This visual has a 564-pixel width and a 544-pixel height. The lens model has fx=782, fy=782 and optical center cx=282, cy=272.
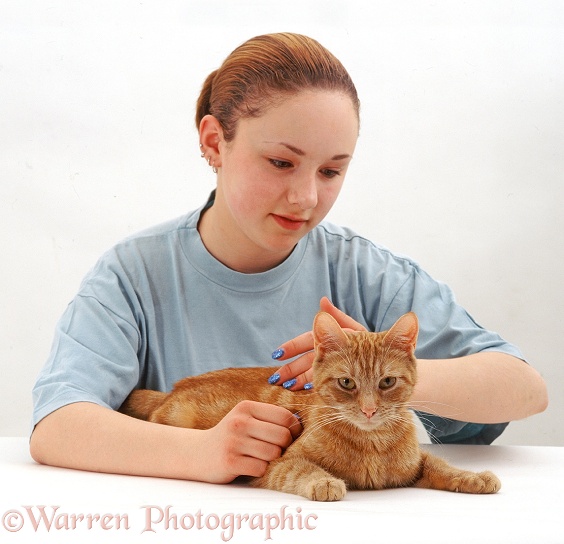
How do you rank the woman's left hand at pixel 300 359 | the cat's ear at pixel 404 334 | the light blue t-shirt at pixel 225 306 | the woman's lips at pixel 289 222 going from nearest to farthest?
the cat's ear at pixel 404 334 → the woman's left hand at pixel 300 359 → the woman's lips at pixel 289 222 → the light blue t-shirt at pixel 225 306

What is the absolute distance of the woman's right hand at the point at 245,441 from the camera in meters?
1.06

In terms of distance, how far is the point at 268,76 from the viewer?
4.24ft

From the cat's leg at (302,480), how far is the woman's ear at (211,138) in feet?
1.90

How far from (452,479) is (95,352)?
2.08 ft

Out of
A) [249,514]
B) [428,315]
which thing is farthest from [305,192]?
[249,514]

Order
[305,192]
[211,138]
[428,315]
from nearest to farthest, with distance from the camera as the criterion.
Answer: [305,192]
[211,138]
[428,315]

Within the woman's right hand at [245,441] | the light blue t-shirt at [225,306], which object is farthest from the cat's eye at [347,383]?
the light blue t-shirt at [225,306]

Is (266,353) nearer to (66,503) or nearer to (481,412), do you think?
(481,412)

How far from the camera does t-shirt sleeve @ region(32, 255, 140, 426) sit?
1.26 m

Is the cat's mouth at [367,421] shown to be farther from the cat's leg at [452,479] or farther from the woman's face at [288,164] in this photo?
the woman's face at [288,164]

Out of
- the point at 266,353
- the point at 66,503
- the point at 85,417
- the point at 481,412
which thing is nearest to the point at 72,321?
the point at 85,417

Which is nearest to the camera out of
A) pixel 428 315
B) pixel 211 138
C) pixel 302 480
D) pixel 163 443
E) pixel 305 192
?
pixel 302 480

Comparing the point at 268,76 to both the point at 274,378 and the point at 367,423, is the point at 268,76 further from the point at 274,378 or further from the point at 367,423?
the point at 367,423

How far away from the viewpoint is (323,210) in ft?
4.34
